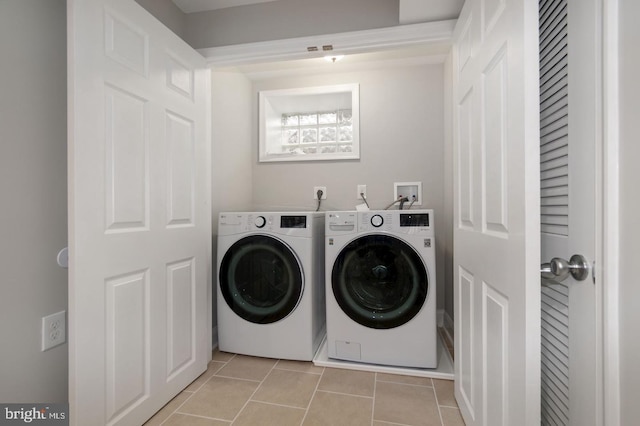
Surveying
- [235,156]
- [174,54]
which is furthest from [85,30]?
[235,156]

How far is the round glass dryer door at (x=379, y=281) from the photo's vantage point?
173cm

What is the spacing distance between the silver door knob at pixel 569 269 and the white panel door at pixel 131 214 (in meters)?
1.48

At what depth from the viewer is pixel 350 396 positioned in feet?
5.05

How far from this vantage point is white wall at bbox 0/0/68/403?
0.99 metres

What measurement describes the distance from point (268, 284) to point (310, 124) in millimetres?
1668

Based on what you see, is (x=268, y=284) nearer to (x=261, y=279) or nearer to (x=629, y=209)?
(x=261, y=279)

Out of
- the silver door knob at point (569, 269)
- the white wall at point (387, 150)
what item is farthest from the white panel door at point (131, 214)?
the silver door knob at point (569, 269)

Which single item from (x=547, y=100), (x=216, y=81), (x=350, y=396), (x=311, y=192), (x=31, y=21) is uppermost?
(x=216, y=81)

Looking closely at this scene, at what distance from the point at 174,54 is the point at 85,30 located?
50cm

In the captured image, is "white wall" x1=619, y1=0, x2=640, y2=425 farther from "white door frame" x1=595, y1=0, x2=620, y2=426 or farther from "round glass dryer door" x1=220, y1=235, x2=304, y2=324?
"round glass dryer door" x1=220, y1=235, x2=304, y2=324

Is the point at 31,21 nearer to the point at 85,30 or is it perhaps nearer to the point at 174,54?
the point at 85,30

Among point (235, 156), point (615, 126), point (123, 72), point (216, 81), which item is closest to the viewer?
point (615, 126)

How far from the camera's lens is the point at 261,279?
1894mm

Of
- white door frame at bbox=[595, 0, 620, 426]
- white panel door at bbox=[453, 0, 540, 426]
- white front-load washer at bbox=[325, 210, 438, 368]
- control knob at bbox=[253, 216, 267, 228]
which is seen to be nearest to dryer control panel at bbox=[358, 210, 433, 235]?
white front-load washer at bbox=[325, 210, 438, 368]
